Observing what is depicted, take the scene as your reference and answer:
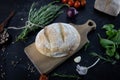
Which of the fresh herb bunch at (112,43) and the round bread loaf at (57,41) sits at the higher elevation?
the round bread loaf at (57,41)

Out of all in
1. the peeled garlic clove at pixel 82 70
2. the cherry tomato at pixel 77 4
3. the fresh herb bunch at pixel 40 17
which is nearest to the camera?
the peeled garlic clove at pixel 82 70

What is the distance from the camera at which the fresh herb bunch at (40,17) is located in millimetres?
1365

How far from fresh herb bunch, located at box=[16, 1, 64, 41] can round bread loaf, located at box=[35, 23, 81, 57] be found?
148 millimetres

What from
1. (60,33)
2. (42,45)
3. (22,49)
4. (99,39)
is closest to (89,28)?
(99,39)

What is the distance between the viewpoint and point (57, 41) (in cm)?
120

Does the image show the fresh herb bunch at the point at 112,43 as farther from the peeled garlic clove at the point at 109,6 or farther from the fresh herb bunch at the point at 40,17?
the fresh herb bunch at the point at 40,17

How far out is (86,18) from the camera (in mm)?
1449

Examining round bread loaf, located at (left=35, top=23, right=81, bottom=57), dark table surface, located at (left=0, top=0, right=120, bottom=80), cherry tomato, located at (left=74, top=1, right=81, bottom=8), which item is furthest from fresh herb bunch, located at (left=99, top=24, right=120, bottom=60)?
cherry tomato, located at (left=74, top=1, right=81, bottom=8)

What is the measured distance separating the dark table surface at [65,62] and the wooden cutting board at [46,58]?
36 mm

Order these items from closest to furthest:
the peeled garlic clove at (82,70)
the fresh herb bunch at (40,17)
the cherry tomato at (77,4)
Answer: the peeled garlic clove at (82,70) → the fresh herb bunch at (40,17) → the cherry tomato at (77,4)

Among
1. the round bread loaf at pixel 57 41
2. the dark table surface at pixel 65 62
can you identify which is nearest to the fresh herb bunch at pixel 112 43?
the dark table surface at pixel 65 62

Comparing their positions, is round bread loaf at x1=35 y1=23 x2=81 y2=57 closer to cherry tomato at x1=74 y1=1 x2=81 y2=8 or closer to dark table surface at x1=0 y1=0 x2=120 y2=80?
dark table surface at x1=0 y1=0 x2=120 y2=80

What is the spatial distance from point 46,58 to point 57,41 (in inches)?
4.9

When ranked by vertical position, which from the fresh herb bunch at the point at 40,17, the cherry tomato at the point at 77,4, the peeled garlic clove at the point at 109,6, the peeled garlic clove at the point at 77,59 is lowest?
the peeled garlic clove at the point at 77,59
